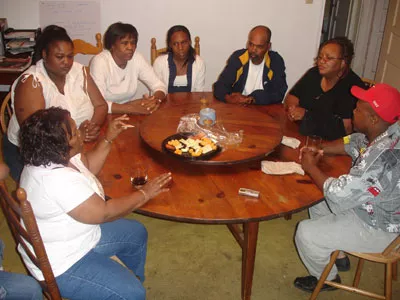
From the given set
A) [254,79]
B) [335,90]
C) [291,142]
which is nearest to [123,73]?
[254,79]

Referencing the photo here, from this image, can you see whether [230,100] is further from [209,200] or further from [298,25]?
[298,25]

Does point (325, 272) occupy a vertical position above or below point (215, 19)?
below

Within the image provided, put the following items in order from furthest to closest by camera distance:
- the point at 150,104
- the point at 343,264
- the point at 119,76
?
the point at 119,76 → the point at 150,104 → the point at 343,264

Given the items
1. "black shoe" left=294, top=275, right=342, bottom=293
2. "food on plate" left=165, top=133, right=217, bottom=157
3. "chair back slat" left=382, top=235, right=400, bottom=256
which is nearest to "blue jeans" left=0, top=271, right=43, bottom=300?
"food on plate" left=165, top=133, right=217, bottom=157

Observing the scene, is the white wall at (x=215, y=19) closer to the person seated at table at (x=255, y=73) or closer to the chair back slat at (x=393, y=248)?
the person seated at table at (x=255, y=73)

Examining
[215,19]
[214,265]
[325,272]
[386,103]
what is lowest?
[214,265]

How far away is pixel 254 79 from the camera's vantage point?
324 cm

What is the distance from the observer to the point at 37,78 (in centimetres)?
231

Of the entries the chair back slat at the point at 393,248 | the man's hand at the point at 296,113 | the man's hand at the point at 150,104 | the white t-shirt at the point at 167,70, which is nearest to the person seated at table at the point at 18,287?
the man's hand at the point at 150,104

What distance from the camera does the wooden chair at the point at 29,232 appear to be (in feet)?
4.54

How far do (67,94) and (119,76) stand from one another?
0.69 metres

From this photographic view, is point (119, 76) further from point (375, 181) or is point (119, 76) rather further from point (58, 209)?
point (375, 181)

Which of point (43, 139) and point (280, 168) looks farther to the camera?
point (280, 168)

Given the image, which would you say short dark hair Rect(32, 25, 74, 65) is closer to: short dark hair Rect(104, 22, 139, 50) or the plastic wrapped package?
short dark hair Rect(104, 22, 139, 50)
